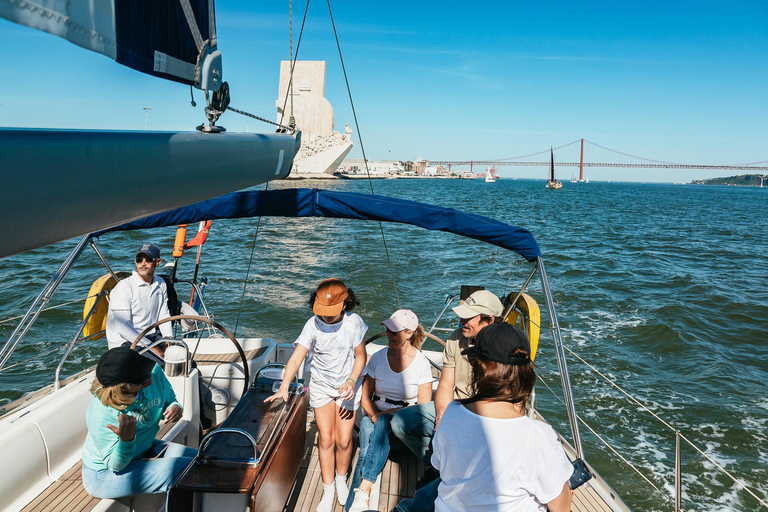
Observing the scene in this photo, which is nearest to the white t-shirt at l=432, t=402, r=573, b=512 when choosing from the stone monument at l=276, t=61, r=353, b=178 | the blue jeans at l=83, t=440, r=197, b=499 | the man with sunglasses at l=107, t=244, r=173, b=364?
the blue jeans at l=83, t=440, r=197, b=499

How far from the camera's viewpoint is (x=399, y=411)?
3.00 m

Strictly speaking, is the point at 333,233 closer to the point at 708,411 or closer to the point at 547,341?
the point at 547,341

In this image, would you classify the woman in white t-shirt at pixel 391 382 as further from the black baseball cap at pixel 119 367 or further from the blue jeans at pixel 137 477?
the black baseball cap at pixel 119 367

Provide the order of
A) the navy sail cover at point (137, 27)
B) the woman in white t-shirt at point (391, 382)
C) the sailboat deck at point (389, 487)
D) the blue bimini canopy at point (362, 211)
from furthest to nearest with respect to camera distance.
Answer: the blue bimini canopy at point (362, 211) → the woman in white t-shirt at point (391, 382) → the sailboat deck at point (389, 487) → the navy sail cover at point (137, 27)

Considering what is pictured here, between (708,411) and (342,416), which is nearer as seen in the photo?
(342,416)

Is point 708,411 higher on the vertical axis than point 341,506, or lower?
lower

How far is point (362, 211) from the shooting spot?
11.7 ft

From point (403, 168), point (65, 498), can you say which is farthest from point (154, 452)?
point (403, 168)

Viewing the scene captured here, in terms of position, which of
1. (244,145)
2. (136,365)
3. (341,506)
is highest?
(244,145)

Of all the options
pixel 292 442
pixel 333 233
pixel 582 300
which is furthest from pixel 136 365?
pixel 333 233

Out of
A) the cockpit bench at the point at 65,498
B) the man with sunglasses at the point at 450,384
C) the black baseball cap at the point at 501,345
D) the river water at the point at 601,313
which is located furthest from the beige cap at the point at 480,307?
the river water at the point at 601,313

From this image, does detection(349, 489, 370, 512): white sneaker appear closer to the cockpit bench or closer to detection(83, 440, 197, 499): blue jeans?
detection(83, 440, 197, 499): blue jeans

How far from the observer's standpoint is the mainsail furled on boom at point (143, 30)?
895 mm

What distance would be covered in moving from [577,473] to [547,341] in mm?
6996
